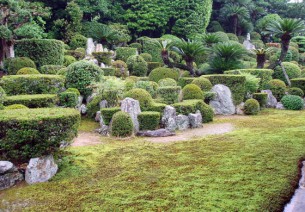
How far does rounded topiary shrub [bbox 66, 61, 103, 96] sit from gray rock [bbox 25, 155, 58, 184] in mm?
6325

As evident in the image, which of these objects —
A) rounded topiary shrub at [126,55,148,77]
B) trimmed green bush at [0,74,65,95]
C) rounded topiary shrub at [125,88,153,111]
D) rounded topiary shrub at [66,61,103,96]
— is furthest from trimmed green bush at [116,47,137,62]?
trimmed green bush at [0,74,65,95]

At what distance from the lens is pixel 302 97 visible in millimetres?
15875

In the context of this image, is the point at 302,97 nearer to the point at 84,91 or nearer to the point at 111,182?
the point at 84,91

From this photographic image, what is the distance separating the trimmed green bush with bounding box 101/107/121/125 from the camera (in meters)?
9.50

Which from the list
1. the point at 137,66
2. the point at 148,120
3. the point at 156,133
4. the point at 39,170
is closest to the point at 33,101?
the point at 148,120

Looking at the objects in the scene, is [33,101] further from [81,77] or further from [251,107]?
[251,107]

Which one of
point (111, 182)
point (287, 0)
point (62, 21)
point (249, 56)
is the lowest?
point (111, 182)

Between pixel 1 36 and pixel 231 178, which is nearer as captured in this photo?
pixel 231 178

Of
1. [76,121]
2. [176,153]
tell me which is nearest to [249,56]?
[176,153]

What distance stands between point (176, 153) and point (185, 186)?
82.1 inches

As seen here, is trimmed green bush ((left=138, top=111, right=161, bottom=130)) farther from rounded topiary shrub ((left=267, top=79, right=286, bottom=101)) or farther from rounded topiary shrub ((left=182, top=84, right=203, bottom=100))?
rounded topiary shrub ((left=267, top=79, right=286, bottom=101))

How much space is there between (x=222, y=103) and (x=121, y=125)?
5.81 meters

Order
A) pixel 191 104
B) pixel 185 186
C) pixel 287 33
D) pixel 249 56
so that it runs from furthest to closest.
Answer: pixel 249 56 → pixel 287 33 → pixel 191 104 → pixel 185 186

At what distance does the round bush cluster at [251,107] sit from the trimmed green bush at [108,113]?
241 inches
